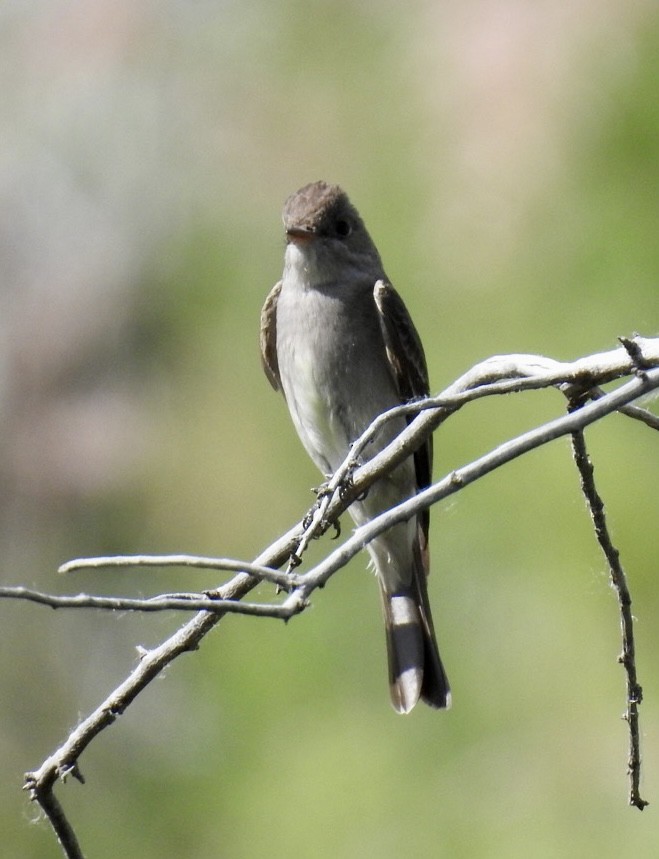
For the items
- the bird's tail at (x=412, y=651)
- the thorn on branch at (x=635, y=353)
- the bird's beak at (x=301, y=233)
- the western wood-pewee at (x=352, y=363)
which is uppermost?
the bird's beak at (x=301, y=233)

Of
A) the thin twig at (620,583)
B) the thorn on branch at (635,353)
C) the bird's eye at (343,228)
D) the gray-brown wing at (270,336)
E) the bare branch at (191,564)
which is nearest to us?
the bare branch at (191,564)

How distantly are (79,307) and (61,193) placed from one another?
1019 mm

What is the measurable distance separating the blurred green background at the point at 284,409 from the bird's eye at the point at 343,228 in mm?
1713

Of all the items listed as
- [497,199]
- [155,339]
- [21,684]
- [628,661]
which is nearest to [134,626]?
[21,684]

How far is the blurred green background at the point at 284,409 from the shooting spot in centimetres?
555

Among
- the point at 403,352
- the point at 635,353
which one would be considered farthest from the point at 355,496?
the point at 403,352

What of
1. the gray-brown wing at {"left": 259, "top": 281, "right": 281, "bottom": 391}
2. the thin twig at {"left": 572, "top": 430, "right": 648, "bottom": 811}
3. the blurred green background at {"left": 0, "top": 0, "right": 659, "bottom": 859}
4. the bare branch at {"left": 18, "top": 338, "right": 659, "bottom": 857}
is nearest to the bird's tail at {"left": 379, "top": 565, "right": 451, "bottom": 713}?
the gray-brown wing at {"left": 259, "top": 281, "right": 281, "bottom": 391}

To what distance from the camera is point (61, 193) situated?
9688mm

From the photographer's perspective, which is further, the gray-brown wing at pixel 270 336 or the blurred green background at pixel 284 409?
the blurred green background at pixel 284 409

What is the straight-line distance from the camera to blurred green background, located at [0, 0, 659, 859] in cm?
555

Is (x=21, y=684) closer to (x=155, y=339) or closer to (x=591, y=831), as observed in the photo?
(x=155, y=339)

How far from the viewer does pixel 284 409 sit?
23.6 ft

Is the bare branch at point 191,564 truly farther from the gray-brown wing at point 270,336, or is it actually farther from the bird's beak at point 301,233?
the gray-brown wing at point 270,336

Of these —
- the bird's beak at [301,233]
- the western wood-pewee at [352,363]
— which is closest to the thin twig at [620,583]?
the western wood-pewee at [352,363]
